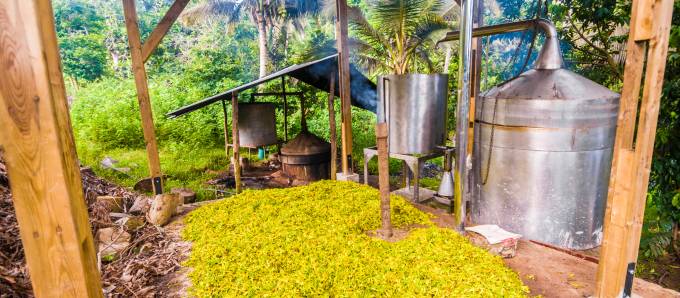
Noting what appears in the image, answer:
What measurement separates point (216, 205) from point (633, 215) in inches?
211

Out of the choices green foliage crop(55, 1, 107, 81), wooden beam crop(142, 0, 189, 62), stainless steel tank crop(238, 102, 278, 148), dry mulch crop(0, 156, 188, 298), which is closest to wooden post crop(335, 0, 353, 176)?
wooden beam crop(142, 0, 189, 62)

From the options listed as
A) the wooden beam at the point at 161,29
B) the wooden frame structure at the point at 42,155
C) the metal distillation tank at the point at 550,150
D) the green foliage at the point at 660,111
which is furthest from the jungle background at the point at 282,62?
the wooden frame structure at the point at 42,155

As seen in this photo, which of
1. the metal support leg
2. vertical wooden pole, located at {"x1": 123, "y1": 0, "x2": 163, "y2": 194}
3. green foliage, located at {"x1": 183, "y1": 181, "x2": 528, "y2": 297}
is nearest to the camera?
green foliage, located at {"x1": 183, "y1": 181, "x2": 528, "y2": 297}

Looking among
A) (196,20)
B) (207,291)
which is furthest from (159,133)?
(207,291)

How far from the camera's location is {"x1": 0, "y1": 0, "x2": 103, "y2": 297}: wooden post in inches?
68.0

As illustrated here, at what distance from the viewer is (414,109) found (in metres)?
6.34

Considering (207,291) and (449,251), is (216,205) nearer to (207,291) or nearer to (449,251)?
(207,291)

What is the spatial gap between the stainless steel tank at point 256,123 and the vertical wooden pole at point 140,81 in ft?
14.7

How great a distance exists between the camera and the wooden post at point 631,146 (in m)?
2.53

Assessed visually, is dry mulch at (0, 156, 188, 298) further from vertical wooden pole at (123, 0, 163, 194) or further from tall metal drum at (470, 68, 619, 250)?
tall metal drum at (470, 68, 619, 250)

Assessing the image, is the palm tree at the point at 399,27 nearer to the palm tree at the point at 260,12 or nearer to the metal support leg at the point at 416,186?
the metal support leg at the point at 416,186

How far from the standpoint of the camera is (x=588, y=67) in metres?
7.88

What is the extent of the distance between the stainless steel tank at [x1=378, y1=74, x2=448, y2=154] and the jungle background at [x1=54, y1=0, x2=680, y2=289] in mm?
1464

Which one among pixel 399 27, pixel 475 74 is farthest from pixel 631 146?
pixel 399 27
